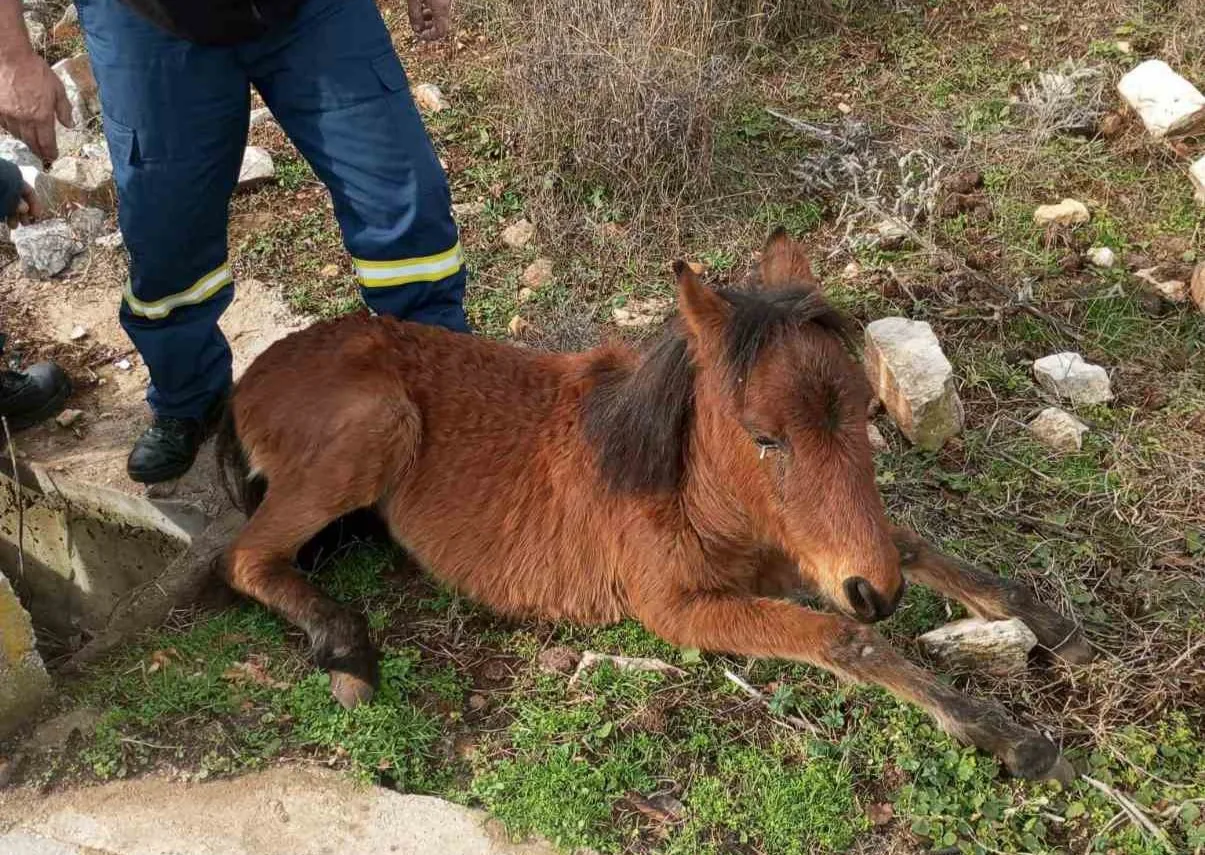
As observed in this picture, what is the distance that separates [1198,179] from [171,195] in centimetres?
514

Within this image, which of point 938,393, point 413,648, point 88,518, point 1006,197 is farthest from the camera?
point 1006,197

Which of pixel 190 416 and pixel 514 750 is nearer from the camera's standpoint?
pixel 514 750

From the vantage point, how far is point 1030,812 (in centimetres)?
305

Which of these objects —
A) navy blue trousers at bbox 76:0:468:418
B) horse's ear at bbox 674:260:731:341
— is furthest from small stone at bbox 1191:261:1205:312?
navy blue trousers at bbox 76:0:468:418

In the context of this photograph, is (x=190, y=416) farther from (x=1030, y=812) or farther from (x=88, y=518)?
(x=1030, y=812)

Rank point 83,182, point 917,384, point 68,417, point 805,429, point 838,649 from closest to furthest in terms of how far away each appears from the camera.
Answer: point 805,429 < point 838,649 < point 917,384 < point 68,417 < point 83,182

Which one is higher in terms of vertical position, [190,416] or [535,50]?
[535,50]

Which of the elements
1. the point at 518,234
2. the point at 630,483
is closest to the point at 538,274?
the point at 518,234

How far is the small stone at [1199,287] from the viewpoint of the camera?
5.09 meters

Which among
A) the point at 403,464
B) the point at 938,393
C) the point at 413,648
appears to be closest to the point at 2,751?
the point at 413,648

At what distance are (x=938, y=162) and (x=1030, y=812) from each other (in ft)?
13.1

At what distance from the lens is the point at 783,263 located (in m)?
3.44

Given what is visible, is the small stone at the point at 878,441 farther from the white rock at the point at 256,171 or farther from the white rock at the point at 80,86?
the white rock at the point at 80,86

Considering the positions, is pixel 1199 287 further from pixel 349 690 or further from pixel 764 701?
pixel 349 690
